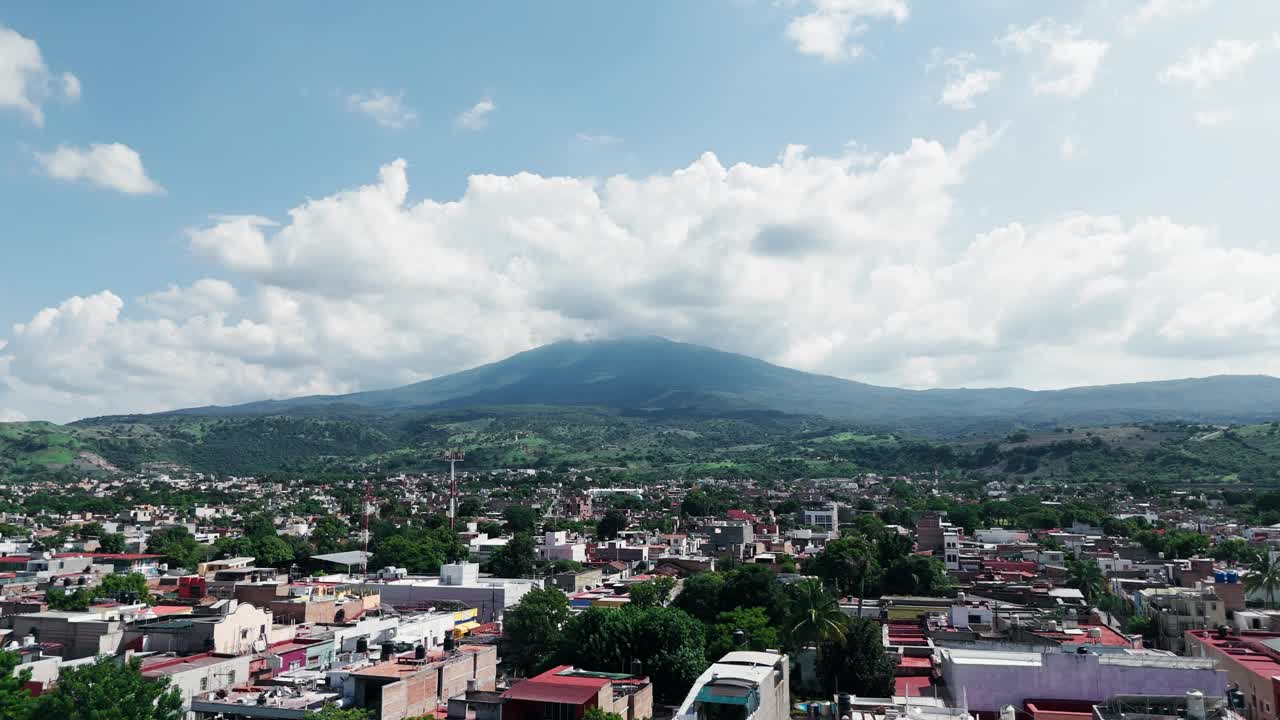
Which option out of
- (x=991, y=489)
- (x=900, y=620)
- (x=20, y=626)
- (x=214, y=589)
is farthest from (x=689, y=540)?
(x=991, y=489)

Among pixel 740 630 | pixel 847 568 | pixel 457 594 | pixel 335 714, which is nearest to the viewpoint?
pixel 335 714

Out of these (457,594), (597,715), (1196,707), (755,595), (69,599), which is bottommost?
(457,594)

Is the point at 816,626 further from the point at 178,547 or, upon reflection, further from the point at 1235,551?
the point at 178,547

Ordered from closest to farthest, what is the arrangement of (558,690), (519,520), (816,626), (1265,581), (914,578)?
(558,690) < (816,626) < (1265,581) < (914,578) < (519,520)

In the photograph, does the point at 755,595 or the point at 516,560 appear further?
the point at 516,560

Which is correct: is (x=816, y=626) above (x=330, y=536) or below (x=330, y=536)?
above

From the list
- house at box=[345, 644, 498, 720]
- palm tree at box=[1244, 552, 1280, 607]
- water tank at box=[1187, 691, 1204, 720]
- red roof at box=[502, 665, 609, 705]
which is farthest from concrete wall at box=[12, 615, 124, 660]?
palm tree at box=[1244, 552, 1280, 607]

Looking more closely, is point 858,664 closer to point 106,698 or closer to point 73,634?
point 106,698

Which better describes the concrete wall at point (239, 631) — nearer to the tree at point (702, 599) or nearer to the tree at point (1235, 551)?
the tree at point (702, 599)

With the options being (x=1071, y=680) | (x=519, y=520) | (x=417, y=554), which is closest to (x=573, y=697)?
(x=1071, y=680)

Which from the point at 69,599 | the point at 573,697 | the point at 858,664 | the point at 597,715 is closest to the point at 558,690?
the point at 573,697
